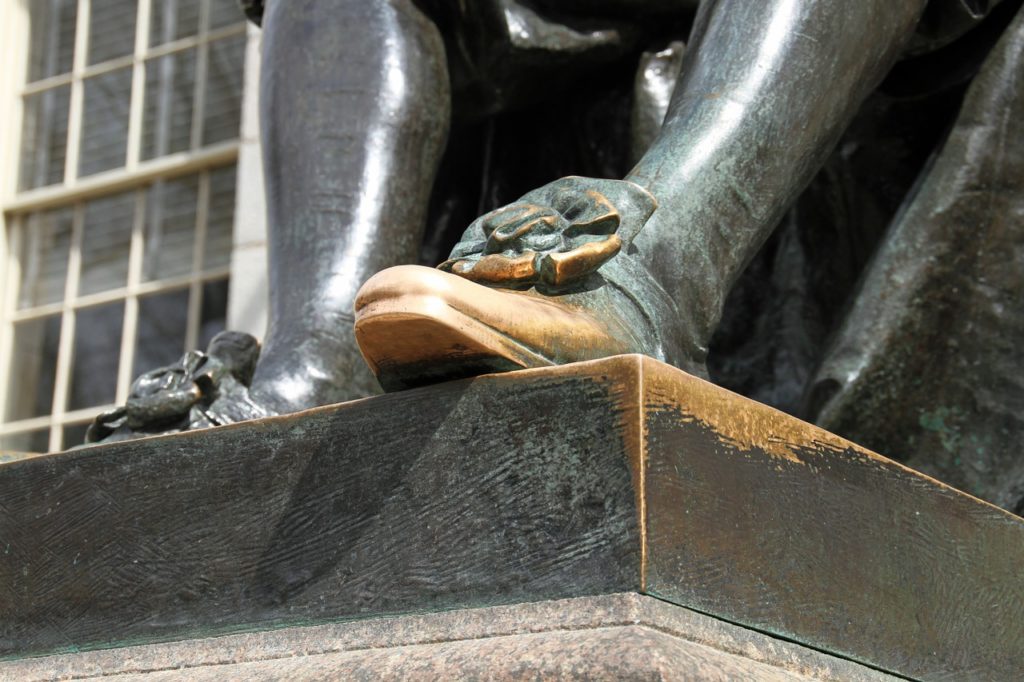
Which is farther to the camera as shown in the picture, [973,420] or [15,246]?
[15,246]

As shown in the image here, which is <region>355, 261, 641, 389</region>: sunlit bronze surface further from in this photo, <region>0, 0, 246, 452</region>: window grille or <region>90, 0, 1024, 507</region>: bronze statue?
<region>0, 0, 246, 452</region>: window grille

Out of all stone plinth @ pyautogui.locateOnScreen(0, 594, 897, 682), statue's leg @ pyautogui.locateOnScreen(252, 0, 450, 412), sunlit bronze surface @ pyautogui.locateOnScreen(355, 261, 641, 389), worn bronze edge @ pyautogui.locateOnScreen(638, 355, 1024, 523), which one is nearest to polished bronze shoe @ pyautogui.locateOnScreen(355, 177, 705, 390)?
sunlit bronze surface @ pyautogui.locateOnScreen(355, 261, 641, 389)

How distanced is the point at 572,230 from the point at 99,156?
551 centimetres

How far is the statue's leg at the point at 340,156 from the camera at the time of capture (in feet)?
6.36

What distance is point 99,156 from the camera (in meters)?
6.80

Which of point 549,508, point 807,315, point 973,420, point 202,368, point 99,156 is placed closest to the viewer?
point 549,508

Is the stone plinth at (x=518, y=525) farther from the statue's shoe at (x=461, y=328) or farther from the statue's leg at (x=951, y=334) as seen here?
the statue's leg at (x=951, y=334)

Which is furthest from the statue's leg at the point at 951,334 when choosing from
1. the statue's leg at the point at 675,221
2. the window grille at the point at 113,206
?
the window grille at the point at 113,206

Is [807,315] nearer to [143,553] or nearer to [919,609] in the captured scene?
[919,609]

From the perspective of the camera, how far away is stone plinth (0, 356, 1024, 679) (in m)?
1.31

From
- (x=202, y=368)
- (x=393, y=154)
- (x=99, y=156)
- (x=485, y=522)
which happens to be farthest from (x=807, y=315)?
(x=99, y=156)

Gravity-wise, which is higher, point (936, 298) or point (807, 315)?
point (936, 298)

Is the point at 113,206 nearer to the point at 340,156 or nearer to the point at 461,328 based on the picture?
the point at 340,156

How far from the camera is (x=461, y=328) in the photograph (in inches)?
53.9
